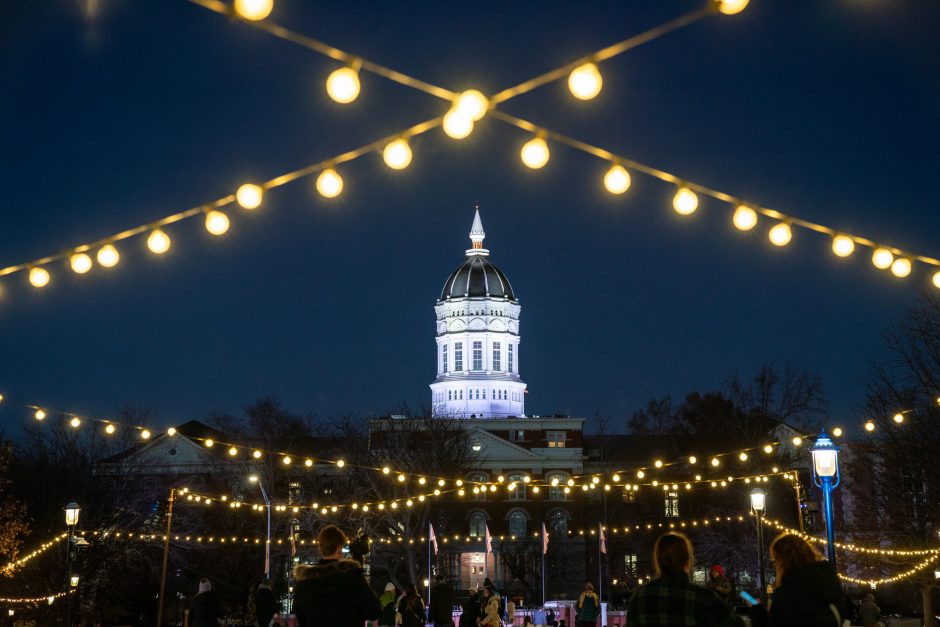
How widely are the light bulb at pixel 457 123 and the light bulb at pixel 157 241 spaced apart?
4421mm

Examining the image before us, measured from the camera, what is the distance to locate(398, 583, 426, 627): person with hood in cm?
1734

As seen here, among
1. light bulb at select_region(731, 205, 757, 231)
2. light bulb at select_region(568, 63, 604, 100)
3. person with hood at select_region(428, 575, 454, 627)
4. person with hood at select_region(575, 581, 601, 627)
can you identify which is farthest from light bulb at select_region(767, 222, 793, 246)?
person with hood at select_region(575, 581, 601, 627)

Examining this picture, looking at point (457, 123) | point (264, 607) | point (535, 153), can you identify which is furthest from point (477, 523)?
point (457, 123)

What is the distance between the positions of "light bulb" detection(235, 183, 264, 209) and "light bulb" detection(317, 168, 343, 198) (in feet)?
1.82

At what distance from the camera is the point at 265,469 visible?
218ft

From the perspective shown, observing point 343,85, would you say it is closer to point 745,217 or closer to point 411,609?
point 745,217

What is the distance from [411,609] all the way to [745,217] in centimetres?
963

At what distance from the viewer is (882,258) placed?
1164cm

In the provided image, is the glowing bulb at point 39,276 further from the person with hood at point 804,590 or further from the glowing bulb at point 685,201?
the person with hood at point 804,590

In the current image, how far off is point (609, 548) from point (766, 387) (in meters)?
19.7

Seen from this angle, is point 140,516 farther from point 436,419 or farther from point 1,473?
point 436,419

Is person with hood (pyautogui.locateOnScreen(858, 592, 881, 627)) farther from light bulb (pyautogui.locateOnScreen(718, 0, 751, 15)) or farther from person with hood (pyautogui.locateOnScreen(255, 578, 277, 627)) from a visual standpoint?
light bulb (pyautogui.locateOnScreen(718, 0, 751, 15))

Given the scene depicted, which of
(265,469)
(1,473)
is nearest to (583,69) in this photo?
(1,473)

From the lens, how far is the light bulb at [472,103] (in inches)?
311
